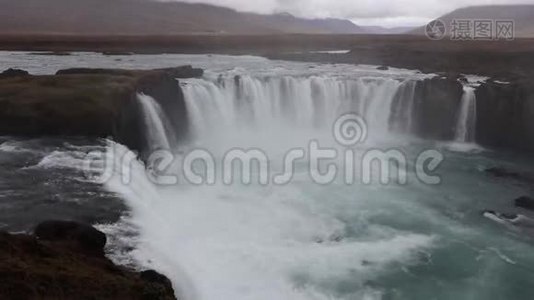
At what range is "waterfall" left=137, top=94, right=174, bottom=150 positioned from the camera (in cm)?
3182

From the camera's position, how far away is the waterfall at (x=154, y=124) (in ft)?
104

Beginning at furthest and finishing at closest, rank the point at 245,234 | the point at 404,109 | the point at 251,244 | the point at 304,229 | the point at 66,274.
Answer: the point at 404,109
the point at 304,229
the point at 245,234
the point at 251,244
the point at 66,274

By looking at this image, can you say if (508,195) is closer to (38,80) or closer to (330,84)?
(330,84)

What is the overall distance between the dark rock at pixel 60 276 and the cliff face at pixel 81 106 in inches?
577

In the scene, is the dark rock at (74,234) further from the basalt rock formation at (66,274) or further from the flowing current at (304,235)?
the flowing current at (304,235)

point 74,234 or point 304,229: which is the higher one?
point 74,234

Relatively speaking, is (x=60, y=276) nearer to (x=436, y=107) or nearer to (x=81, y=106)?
(x=81, y=106)

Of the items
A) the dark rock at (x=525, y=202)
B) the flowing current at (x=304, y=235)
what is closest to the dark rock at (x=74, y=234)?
the flowing current at (x=304, y=235)

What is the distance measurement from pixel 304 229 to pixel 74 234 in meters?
10.8

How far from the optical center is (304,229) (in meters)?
23.2

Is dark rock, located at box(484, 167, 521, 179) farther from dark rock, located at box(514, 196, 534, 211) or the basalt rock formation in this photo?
the basalt rock formation

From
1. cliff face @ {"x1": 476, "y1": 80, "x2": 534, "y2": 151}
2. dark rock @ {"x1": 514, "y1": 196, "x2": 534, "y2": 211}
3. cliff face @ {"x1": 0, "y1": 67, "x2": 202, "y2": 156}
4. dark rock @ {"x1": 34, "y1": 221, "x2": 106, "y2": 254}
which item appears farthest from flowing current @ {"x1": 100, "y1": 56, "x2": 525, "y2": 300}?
cliff face @ {"x1": 476, "y1": 80, "x2": 534, "y2": 151}

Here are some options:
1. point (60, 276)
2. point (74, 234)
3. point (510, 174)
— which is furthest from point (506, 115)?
point (60, 276)

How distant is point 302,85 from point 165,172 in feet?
56.4
